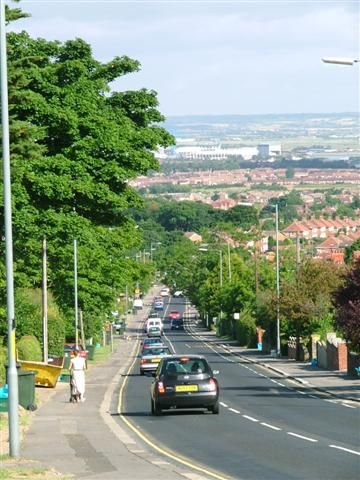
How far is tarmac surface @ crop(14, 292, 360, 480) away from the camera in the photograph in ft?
67.5

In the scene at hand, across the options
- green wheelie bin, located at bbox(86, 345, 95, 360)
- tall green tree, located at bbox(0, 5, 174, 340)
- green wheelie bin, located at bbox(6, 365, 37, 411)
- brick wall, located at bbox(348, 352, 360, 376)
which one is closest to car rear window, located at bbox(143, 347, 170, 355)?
brick wall, located at bbox(348, 352, 360, 376)

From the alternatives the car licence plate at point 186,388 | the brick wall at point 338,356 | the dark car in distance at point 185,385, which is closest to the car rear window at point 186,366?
the dark car in distance at point 185,385

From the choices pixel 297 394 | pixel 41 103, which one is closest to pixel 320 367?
pixel 297 394

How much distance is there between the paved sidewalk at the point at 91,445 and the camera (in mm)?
20312

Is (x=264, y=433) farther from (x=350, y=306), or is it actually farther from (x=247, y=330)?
(x=247, y=330)

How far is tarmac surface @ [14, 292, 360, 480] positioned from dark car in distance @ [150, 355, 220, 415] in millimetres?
1307

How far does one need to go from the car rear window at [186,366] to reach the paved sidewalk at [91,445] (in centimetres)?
178

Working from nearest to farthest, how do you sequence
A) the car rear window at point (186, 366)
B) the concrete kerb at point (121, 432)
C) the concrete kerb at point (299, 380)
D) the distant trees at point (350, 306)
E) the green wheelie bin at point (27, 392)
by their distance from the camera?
1. the concrete kerb at point (121, 432)
2. the car rear window at point (186, 366)
3. the green wheelie bin at point (27, 392)
4. the concrete kerb at point (299, 380)
5. the distant trees at point (350, 306)

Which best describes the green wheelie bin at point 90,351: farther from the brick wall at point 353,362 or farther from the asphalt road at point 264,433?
the asphalt road at point 264,433

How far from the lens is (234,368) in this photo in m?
64.9

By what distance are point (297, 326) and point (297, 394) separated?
1065 inches

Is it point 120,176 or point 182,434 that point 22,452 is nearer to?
point 182,434

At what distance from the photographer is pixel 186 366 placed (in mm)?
33406

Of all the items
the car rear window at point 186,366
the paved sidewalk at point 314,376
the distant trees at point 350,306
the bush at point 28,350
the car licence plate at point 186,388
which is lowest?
the paved sidewalk at point 314,376
